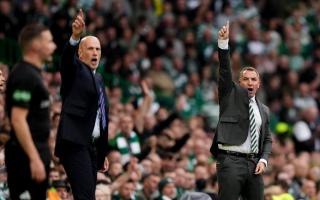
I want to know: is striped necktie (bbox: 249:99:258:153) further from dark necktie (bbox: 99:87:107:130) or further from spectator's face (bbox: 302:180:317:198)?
spectator's face (bbox: 302:180:317:198)

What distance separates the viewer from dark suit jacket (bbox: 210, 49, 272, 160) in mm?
10992

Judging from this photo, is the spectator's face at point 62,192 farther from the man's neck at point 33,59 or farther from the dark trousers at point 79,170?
the man's neck at point 33,59

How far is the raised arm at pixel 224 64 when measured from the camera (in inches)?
429

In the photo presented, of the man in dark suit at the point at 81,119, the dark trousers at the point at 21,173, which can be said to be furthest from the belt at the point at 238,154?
the dark trousers at the point at 21,173

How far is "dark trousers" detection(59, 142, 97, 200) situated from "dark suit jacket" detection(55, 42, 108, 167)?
0.24 ft

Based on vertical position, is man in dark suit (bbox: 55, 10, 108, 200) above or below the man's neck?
below

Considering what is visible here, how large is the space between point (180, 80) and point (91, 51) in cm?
1164

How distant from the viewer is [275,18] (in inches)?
1037

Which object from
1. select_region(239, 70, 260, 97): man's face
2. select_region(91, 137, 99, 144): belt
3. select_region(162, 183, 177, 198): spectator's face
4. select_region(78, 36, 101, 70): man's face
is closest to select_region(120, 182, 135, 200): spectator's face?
select_region(162, 183, 177, 198): spectator's face

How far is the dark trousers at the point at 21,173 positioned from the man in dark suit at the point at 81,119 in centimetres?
100

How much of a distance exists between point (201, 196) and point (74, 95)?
121 inches

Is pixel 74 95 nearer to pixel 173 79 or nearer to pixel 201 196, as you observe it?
pixel 201 196

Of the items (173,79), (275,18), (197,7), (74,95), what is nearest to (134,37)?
(173,79)

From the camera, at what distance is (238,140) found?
11.0 metres
